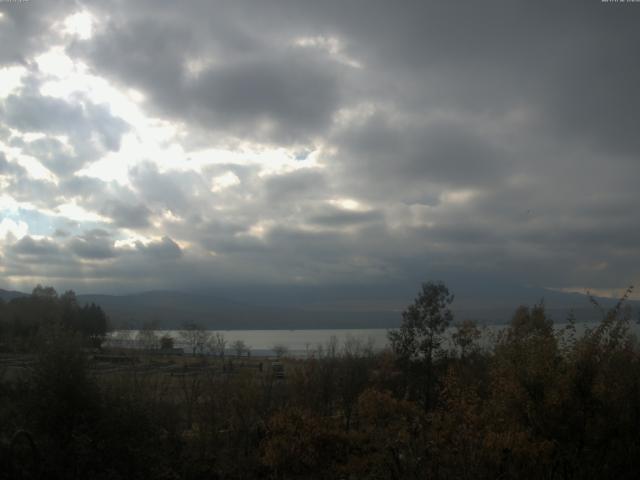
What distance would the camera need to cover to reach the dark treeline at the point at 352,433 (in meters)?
9.63

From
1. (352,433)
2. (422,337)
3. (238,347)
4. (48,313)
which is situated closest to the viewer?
(352,433)

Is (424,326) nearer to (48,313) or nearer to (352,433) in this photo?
(352,433)

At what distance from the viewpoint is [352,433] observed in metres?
14.4

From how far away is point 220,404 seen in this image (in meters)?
14.5

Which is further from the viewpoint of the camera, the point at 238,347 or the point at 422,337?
the point at 238,347

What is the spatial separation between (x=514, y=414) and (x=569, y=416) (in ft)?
3.42

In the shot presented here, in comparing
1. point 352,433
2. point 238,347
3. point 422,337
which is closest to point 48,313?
point 238,347

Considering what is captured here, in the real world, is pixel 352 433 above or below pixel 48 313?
below

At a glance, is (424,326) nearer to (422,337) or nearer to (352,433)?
(422,337)

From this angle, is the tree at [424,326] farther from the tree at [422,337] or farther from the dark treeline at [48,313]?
the dark treeline at [48,313]

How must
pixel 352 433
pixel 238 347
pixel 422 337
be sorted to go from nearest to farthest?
pixel 352 433
pixel 422 337
pixel 238 347

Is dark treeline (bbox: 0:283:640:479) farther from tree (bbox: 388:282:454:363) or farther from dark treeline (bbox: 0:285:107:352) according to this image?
dark treeline (bbox: 0:285:107:352)

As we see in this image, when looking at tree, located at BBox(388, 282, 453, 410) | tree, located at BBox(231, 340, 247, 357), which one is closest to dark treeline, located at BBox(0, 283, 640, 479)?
tree, located at BBox(388, 282, 453, 410)

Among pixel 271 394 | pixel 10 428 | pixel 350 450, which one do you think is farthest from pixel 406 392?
pixel 10 428
